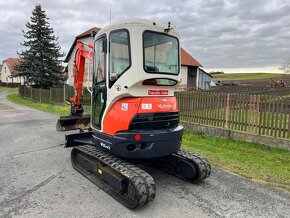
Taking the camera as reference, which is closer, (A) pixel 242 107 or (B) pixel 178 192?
(B) pixel 178 192

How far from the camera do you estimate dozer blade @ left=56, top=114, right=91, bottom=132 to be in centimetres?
713

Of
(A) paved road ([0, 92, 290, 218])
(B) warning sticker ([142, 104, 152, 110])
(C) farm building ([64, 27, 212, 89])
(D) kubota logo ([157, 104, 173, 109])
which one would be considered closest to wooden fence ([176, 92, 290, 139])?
(A) paved road ([0, 92, 290, 218])

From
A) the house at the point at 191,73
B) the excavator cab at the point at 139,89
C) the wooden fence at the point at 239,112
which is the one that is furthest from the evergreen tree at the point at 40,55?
the excavator cab at the point at 139,89

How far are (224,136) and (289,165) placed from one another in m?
2.83

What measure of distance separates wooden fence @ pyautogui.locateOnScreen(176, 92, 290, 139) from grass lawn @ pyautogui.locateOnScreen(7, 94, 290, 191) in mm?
590

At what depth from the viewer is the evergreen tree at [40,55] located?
25750 millimetres

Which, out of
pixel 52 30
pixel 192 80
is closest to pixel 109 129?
pixel 52 30

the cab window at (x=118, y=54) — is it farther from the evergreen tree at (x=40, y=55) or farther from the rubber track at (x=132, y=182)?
the evergreen tree at (x=40, y=55)

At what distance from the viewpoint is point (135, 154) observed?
439 cm

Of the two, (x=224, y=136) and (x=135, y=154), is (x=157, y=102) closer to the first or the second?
(x=135, y=154)

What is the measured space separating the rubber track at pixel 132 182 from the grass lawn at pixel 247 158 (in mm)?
2436

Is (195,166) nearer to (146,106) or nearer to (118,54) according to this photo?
(146,106)

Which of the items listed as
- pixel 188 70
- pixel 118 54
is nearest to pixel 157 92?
pixel 118 54

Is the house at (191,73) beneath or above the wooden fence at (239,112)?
above
